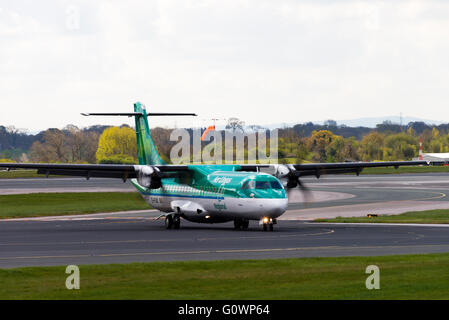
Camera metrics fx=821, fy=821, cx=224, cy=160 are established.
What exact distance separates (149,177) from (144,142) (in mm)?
5368

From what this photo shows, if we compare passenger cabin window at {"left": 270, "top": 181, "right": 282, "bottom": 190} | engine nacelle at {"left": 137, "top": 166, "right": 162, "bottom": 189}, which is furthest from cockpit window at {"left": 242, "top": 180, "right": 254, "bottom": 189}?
engine nacelle at {"left": 137, "top": 166, "right": 162, "bottom": 189}

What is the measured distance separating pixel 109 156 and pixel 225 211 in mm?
58021

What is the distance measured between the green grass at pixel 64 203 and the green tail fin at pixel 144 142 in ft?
21.6

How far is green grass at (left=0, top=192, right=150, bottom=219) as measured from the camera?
59594 millimetres

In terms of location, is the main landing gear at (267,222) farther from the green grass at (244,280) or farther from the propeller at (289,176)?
the green grass at (244,280)

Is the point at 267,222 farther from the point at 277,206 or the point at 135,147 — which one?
the point at 135,147

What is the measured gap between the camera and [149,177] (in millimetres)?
43719
